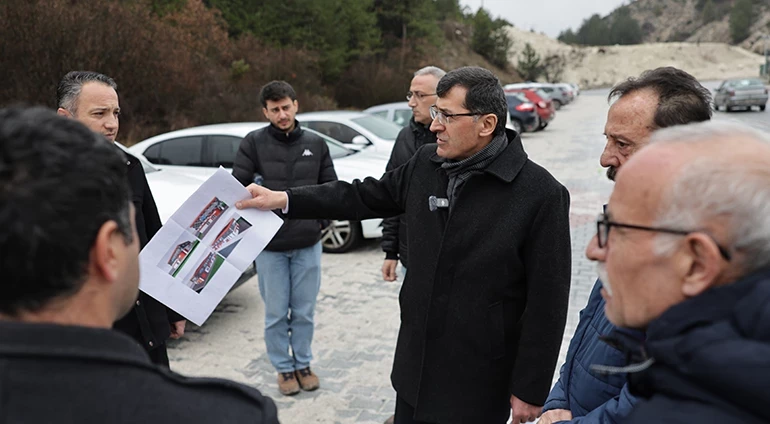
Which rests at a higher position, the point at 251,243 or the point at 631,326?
the point at 631,326

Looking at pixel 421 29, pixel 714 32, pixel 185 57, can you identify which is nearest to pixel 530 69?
pixel 421 29

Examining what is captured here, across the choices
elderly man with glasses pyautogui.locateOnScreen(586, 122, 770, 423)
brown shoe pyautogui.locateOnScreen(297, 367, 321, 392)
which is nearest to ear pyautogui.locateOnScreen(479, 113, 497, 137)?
elderly man with glasses pyautogui.locateOnScreen(586, 122, 770, 423)

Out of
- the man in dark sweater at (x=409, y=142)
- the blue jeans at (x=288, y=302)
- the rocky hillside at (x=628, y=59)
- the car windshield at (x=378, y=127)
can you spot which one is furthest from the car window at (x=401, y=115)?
the rocky hillside at (x=628, y=59)

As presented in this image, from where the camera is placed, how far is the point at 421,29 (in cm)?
4097

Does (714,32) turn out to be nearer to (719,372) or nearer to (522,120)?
(522,120)

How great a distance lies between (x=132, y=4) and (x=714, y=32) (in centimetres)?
13353

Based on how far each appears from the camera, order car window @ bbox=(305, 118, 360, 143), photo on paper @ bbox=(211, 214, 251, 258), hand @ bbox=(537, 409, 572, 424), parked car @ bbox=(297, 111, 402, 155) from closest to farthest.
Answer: hand @ bbox=(537, 409, 572, 424)
photo on paper @ bbox=(211, 214, 251, 258)
parked car @ bbox=(297, 111, 402, 155)
car window @ bbox=(305, 118, 360, 143)

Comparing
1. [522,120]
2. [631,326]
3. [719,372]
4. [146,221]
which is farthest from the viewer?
[522,120]

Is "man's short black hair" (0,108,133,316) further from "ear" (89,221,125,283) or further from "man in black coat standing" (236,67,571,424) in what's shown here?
"man in black coat standing" (236,67,571,424)

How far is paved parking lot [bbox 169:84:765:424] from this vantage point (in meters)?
4.24

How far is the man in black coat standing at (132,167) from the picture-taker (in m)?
2.89

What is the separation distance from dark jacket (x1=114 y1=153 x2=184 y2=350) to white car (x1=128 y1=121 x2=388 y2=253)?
452 centimetres

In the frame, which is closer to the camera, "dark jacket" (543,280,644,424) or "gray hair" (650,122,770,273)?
"gray hair" (650,122,770,273)

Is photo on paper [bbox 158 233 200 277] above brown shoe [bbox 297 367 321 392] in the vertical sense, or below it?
above
